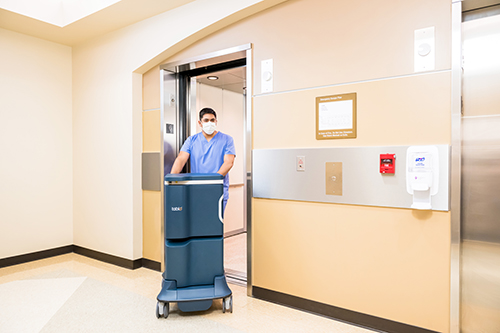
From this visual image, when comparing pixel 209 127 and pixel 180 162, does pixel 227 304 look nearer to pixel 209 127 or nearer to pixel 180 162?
pixel 180 162

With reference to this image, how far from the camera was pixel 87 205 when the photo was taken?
13.9 ft

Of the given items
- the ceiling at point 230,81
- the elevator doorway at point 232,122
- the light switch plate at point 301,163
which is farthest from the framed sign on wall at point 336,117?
the elevator doorway at point 232,122

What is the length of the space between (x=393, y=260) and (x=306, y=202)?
75 cm

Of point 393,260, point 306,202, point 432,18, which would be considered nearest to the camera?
point 432,18

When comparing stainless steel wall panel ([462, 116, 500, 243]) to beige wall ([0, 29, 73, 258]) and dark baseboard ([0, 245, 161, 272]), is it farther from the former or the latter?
beige wall ([0, 29, 73, 258])

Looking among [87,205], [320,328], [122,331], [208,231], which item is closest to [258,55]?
[208,231]

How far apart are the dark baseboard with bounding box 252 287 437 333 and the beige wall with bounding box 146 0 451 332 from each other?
44 millimetres

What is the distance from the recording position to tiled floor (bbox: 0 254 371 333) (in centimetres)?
240

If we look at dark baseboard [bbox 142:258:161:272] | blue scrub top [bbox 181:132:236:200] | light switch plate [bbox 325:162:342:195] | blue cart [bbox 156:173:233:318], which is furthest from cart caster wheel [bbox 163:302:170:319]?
light switch plate [bbox 325:162:342:195]

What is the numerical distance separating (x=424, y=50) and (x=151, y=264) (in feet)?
11.1

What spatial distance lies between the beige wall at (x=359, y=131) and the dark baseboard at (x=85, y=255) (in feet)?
5.08

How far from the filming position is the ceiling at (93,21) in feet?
10.6

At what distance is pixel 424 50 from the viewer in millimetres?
2119

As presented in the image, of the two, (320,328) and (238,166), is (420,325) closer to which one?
(320,328)
